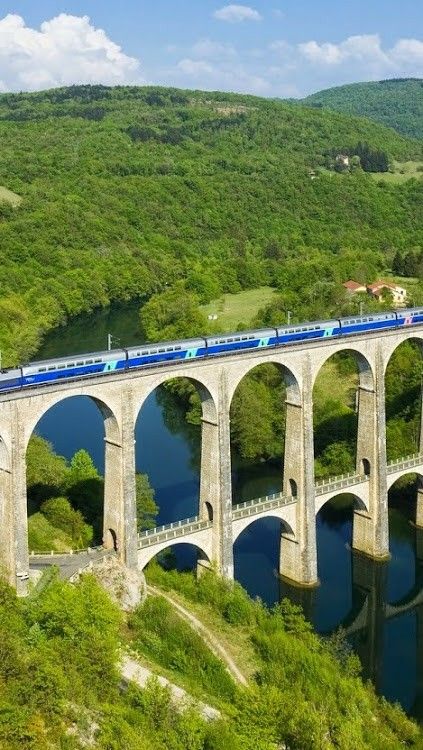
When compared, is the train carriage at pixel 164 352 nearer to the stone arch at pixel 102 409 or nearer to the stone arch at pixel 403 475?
the stone arch at pixel 102 409

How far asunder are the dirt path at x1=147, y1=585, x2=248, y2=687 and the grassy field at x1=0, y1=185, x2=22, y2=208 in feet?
358

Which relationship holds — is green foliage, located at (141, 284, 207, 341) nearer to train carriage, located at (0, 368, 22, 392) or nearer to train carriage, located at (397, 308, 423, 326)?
train carriage, located at (397, 308, 423, 326)

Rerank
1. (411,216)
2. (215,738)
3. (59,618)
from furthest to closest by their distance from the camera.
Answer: (411,216) < (59,618) < (215,738)

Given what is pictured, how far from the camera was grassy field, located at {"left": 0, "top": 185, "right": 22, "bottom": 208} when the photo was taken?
143600 mm

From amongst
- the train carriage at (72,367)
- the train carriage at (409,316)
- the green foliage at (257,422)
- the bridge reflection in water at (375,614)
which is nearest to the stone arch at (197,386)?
the train carriage at (72,367)

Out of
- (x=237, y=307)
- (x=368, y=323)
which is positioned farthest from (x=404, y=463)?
(x=237, y=307)

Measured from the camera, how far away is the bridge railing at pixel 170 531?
4494cm

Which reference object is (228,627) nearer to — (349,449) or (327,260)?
(349,449)

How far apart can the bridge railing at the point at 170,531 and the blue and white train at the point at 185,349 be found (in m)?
9.38

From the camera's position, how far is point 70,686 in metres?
30.7

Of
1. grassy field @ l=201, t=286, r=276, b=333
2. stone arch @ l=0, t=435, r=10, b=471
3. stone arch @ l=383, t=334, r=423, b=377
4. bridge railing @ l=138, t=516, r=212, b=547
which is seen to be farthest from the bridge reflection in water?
grassy field @ l=201, t=286, r=276, b=333

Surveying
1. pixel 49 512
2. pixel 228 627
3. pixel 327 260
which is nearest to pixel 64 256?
pixel 327 260

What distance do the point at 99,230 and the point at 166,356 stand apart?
4122 inches

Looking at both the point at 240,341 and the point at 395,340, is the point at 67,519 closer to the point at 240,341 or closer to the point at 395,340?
the point at 240,341
